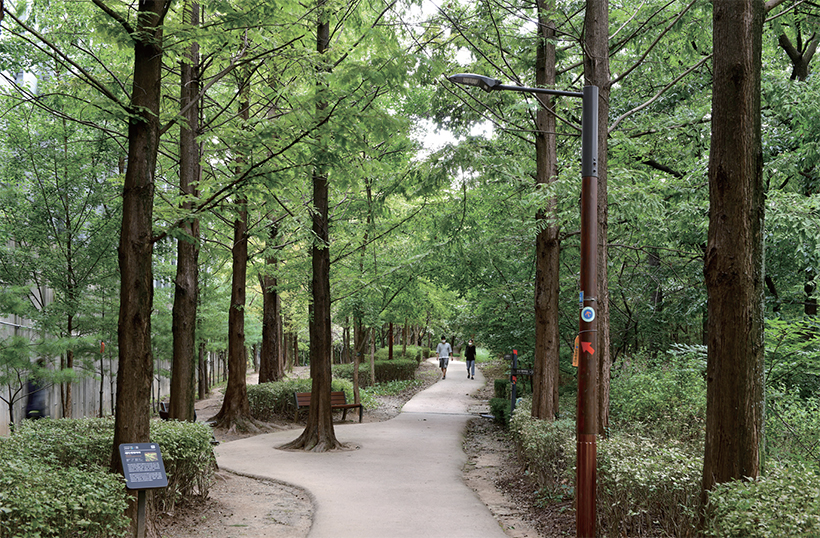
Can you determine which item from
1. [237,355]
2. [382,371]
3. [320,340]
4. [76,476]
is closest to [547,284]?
[320,340]

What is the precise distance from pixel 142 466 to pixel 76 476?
1.87ft

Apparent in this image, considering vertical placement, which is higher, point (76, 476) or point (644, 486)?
point (76, 476)

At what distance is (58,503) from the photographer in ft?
13.7

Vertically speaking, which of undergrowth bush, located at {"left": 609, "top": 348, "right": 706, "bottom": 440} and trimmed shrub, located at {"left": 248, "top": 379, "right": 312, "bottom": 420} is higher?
undergrowth bush, located at {"left": 609, "top": 348, "right": 706, "bottom": 440}

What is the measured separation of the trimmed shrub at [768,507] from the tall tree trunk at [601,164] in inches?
136

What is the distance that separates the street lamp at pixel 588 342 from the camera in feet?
18.5

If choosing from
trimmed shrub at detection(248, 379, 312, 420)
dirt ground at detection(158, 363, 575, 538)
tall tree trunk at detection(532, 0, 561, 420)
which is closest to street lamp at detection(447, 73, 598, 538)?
dirt ground at detection(158, 363, 575, 538)

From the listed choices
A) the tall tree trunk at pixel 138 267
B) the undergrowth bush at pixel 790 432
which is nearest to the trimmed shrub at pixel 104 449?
the tall tree trunk at pixel 138 267

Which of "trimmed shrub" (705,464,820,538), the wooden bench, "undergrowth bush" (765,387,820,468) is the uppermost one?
"trimmed shrub" (705,464,820,538)

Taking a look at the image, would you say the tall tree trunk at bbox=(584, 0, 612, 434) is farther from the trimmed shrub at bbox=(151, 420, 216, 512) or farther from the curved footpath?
the trimmed shrub at bbox=(151, 420, 216, 512)

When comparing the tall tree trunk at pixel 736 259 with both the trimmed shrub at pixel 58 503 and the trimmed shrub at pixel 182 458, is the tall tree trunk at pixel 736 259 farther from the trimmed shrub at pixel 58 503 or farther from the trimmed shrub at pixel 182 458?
the trimmed shrub at pixel 182 458

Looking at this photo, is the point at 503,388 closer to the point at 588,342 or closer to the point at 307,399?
the point at 307,399

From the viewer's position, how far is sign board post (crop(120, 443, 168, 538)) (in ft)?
17.3

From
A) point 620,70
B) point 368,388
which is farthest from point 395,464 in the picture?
point 368,388
